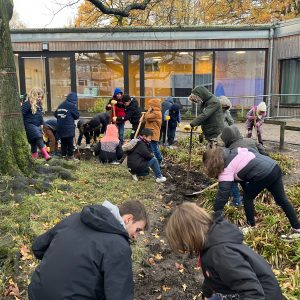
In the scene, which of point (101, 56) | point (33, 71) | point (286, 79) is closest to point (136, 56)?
point (101, 56)

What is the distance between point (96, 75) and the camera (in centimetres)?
1762

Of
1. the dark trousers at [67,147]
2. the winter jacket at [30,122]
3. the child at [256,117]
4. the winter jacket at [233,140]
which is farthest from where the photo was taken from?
the child at [256,117]

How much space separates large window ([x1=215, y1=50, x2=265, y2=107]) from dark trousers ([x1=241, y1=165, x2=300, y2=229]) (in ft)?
40.8

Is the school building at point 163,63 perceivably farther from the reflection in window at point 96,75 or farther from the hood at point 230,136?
the hood at point 230,136

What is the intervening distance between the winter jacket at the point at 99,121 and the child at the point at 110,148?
1.42 metres

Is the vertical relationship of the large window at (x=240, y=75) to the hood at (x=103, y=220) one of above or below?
above

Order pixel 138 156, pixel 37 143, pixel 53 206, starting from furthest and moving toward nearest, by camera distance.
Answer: pixel 37 143, pixel 138 156, pixel 53 206

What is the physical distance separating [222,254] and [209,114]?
18.5 feet

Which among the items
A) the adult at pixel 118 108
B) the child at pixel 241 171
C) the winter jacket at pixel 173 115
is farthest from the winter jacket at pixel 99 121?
the child at pixel 241 171

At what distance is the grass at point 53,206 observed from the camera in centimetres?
425

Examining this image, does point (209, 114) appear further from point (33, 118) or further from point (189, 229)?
point (189, 229)

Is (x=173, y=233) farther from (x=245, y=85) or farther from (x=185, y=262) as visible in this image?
(x=245, y=85)

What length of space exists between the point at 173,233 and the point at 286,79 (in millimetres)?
16177

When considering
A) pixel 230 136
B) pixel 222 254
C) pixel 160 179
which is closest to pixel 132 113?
pixel 160 179
